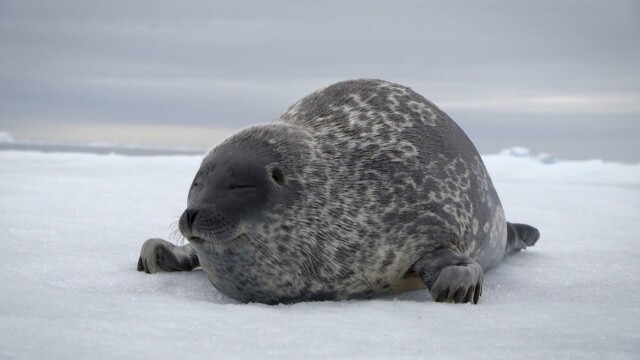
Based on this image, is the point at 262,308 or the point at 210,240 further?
the point at 210,240

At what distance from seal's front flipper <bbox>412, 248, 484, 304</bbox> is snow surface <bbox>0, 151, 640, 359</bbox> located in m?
0.12

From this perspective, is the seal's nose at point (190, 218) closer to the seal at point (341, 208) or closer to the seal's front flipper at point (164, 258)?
the seal at point (341, 208)

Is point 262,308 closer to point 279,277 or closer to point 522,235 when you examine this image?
point 279,277

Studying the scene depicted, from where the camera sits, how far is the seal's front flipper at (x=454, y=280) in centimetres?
352

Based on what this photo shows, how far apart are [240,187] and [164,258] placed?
3.28ft

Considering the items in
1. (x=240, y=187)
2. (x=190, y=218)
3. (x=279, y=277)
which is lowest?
(x=279, y=277)

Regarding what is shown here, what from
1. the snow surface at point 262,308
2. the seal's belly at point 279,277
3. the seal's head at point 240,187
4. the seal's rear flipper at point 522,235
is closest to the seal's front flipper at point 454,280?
the snow surface at point 262,308

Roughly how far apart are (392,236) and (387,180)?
12.4 inches

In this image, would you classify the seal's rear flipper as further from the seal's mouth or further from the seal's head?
the seal's mouth

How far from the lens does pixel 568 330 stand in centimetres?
290

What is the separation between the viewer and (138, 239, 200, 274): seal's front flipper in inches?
165

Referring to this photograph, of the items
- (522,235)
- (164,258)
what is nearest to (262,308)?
(164,258)

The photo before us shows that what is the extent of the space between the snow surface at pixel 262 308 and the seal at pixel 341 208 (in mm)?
153

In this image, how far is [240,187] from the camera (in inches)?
139
